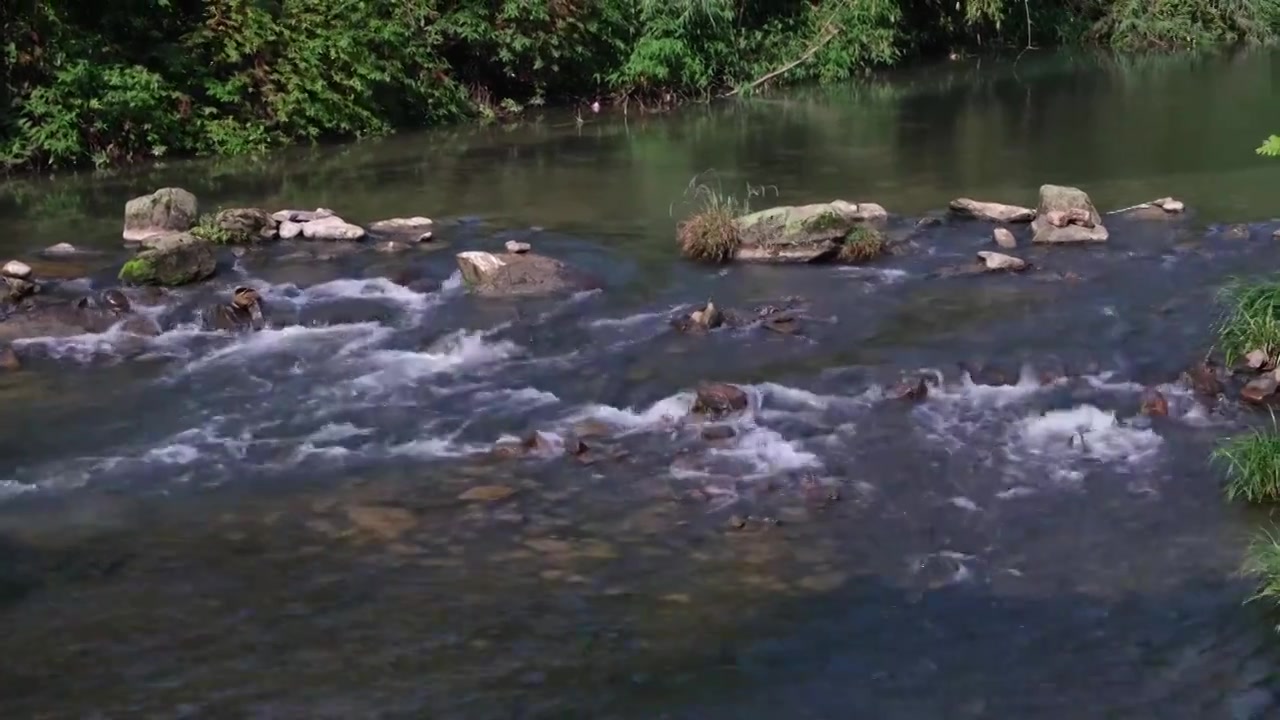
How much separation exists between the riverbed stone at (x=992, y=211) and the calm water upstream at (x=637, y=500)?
0.72 metres

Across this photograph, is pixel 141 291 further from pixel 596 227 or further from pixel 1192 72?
pixel 1192 72

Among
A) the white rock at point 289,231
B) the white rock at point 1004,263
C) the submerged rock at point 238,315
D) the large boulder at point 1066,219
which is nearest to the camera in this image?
the submerged rock at point 238,315

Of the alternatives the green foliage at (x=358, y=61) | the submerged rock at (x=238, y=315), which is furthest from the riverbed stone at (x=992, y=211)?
the green foliage at (x=358, y=61)

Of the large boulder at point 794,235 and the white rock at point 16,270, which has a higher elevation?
the white rock at point 16,270

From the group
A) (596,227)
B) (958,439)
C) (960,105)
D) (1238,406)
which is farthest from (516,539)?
(960,105)

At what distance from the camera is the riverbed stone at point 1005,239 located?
15.6m

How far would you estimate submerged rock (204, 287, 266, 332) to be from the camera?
1402 cm

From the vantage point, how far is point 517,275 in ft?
49.2

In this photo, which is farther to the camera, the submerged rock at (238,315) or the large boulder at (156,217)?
the large boulder at (156,217)

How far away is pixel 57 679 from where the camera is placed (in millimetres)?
7141

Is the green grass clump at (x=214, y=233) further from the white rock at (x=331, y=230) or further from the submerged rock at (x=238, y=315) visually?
the submerged rock at (x=238, y=315)

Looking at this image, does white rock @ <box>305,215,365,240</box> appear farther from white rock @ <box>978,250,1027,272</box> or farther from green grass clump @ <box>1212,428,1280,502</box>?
green grass clump @ <box>1212,428,1280,502</box>

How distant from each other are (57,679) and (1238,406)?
26.4ft

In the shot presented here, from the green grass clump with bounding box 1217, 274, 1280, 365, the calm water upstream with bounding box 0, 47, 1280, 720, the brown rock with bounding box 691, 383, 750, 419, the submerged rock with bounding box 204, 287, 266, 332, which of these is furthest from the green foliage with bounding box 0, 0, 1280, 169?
the green grass clump with bounding box 1217, 274, 1280, 365
